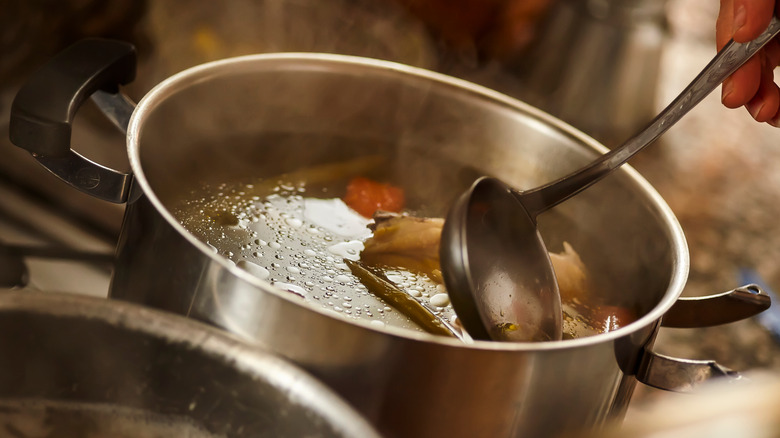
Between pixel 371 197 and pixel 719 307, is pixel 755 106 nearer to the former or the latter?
pixel 719 307

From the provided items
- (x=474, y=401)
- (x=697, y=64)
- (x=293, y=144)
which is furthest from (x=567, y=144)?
(x=697, y=64)

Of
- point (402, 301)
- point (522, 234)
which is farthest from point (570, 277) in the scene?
point (402, 301)

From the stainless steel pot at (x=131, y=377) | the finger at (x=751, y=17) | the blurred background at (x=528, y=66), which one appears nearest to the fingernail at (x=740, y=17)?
the finger at (x=751, y=17)

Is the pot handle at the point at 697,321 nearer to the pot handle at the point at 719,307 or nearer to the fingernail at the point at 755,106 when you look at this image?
the pot handle at the point at 719,307

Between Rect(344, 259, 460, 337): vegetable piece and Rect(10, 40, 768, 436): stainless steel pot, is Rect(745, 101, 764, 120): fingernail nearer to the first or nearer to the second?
Rect(10, 40, 768, 436): stainless steel pot

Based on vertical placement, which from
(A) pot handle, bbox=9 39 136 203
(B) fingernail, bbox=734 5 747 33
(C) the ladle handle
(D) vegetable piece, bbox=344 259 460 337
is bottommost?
(D) vegetable piece, bbox=344 259 460 337

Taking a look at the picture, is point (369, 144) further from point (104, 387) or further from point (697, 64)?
point (697, 64)

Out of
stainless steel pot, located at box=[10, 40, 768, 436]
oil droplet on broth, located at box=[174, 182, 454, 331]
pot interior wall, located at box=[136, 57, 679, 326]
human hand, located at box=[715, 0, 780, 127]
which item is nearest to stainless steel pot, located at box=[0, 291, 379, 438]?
stainless steel pot, located at box=[10, 40, 768, 436]
